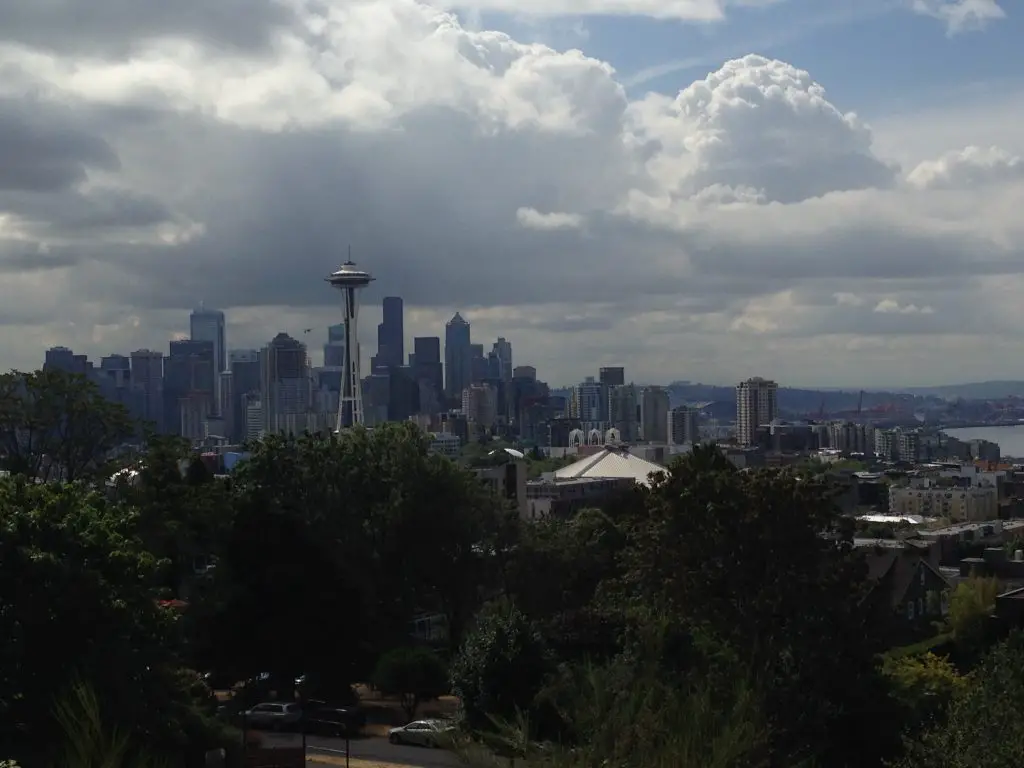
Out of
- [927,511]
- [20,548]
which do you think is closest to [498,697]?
[20,548]

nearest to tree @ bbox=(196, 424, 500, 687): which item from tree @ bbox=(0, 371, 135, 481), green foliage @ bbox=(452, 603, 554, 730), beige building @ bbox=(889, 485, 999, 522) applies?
tree @ bbox=(0, 371, 135, 481)

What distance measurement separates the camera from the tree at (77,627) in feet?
37.8

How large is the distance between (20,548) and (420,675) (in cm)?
904

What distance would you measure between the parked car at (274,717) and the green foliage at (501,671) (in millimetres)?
3818

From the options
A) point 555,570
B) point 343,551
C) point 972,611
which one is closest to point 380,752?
point 343,551

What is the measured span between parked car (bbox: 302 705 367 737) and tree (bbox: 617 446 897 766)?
5175 millimetres

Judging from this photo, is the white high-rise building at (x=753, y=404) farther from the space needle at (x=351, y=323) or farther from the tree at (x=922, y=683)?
the tree at (x=922, y=683)

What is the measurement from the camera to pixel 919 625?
2633 cm

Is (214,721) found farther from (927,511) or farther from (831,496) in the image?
(927,511)

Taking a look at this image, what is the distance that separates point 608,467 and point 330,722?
2838 inches

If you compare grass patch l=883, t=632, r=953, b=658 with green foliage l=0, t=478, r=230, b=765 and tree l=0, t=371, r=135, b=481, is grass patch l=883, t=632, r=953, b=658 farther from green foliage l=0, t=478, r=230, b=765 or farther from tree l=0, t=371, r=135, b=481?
tree l=0, t=371, r=135, b=481

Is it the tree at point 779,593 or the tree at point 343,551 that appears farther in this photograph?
the tree at point 343,551

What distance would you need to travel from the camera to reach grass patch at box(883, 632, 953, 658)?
76.5 ft

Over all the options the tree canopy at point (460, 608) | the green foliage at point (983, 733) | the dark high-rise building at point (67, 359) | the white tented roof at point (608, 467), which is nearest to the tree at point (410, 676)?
the tree canopy at point (460, 608)
